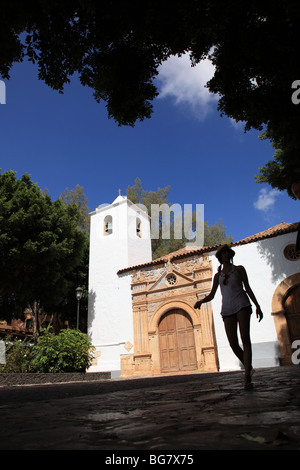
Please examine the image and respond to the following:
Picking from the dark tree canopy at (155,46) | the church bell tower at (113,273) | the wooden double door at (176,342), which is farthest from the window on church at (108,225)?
the dark tree canopy at (155,46)

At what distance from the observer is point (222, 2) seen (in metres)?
3.89

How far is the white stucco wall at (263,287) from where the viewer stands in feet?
39.7

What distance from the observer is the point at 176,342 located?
14.7 m

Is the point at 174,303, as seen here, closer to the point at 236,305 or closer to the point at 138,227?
the point at 138,227

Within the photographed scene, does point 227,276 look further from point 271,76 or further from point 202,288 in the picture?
point 202,288

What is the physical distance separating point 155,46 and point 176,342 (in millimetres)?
12540

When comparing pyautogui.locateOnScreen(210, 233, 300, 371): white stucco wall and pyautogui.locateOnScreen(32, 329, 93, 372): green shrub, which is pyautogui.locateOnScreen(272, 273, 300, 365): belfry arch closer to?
pyautogui.locateOnScreen(210, 233, 300, 371): white stucco wall

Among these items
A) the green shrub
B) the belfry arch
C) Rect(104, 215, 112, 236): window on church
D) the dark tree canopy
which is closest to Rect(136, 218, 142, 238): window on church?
Rect(104, 215, 112, 236): window on church

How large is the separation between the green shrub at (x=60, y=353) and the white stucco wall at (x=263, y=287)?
5726 millimetres

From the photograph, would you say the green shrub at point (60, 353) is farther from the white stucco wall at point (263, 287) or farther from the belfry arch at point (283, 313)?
the belfry arch at point (283, 313)

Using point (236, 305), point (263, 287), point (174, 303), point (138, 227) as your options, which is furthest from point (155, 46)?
point (138, 227)

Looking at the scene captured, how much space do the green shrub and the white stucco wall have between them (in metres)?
5.73

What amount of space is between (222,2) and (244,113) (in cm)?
239
